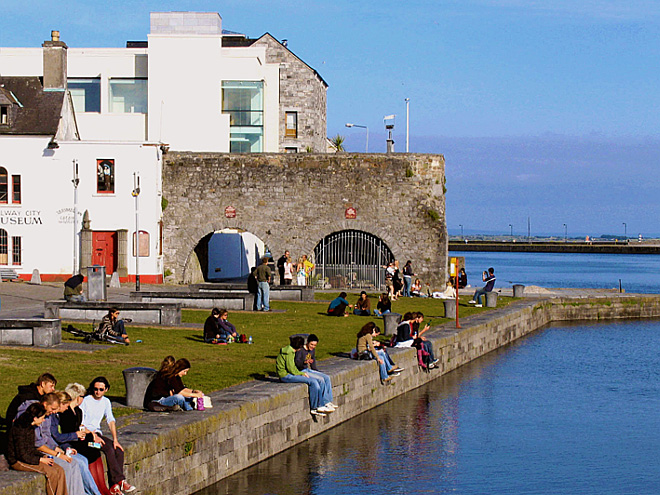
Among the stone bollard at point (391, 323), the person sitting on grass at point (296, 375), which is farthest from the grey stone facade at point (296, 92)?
the person sitting on grass at point (296, 375)

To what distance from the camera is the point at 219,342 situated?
21.2 m

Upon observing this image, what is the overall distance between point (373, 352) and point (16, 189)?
80.1 ft

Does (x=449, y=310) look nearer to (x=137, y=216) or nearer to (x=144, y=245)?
Answer: (x=137, y=216)

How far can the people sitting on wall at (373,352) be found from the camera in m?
19.2

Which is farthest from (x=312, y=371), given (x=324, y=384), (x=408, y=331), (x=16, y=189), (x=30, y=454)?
Answer: (x=16, y=189)

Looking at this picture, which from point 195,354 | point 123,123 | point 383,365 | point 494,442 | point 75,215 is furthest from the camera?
point 123,123

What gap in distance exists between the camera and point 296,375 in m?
16.0

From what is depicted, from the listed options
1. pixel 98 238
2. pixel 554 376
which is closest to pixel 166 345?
pixel 554 376

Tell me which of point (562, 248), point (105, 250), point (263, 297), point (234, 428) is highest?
point (562, 248)

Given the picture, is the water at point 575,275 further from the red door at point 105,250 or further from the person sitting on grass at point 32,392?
the person sitting on grass at point 32,392

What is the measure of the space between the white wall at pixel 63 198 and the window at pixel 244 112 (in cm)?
1081

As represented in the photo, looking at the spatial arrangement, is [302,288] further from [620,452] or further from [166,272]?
[620,452]

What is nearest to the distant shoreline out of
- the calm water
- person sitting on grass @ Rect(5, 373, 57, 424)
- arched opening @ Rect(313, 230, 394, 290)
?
arched opening @ Rect(313, 230, 394, 290)

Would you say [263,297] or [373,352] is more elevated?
[263,297]
